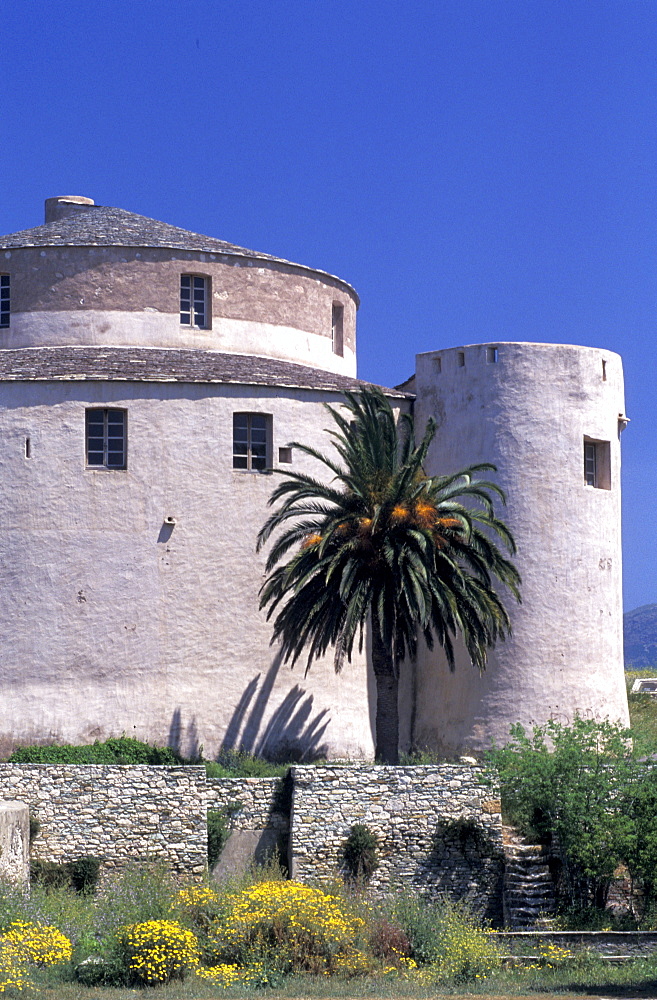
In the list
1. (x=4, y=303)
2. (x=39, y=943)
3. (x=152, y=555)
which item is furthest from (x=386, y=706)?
(x=4, y=303)

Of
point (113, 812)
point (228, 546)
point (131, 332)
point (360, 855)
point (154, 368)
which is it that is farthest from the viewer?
point (131, 332)

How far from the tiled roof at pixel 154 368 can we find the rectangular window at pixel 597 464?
4382 millimetres

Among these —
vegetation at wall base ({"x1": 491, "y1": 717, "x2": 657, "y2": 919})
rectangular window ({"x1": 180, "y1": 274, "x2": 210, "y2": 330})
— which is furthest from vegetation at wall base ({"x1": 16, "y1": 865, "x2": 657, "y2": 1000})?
rectangular window ({"x1": 180, "y1": 274, "x2": 210, "y2": 330})

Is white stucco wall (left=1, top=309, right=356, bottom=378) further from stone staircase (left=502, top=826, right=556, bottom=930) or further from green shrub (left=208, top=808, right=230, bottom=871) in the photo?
stone staircase (left=502, top=826, right=556, bottom=930)

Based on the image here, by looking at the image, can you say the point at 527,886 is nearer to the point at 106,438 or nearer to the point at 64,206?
the point at 106,438

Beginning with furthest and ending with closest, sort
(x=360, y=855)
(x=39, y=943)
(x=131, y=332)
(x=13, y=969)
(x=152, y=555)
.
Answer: (x=131, y=332) < (x=152, y=555) < (x=360, y=855) < (x=39, y=943) < (x=13, y=969)

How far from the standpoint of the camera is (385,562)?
3259 centimetres

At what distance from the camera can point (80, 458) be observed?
35.5 m

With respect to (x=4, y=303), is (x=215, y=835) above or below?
below

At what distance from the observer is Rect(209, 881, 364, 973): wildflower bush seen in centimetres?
2453

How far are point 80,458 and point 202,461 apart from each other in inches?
104

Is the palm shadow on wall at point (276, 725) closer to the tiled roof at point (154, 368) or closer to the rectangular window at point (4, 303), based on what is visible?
the tiled roof at point (154, 368)

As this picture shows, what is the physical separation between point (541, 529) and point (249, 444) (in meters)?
6.73

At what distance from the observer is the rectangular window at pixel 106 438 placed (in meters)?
35.8
